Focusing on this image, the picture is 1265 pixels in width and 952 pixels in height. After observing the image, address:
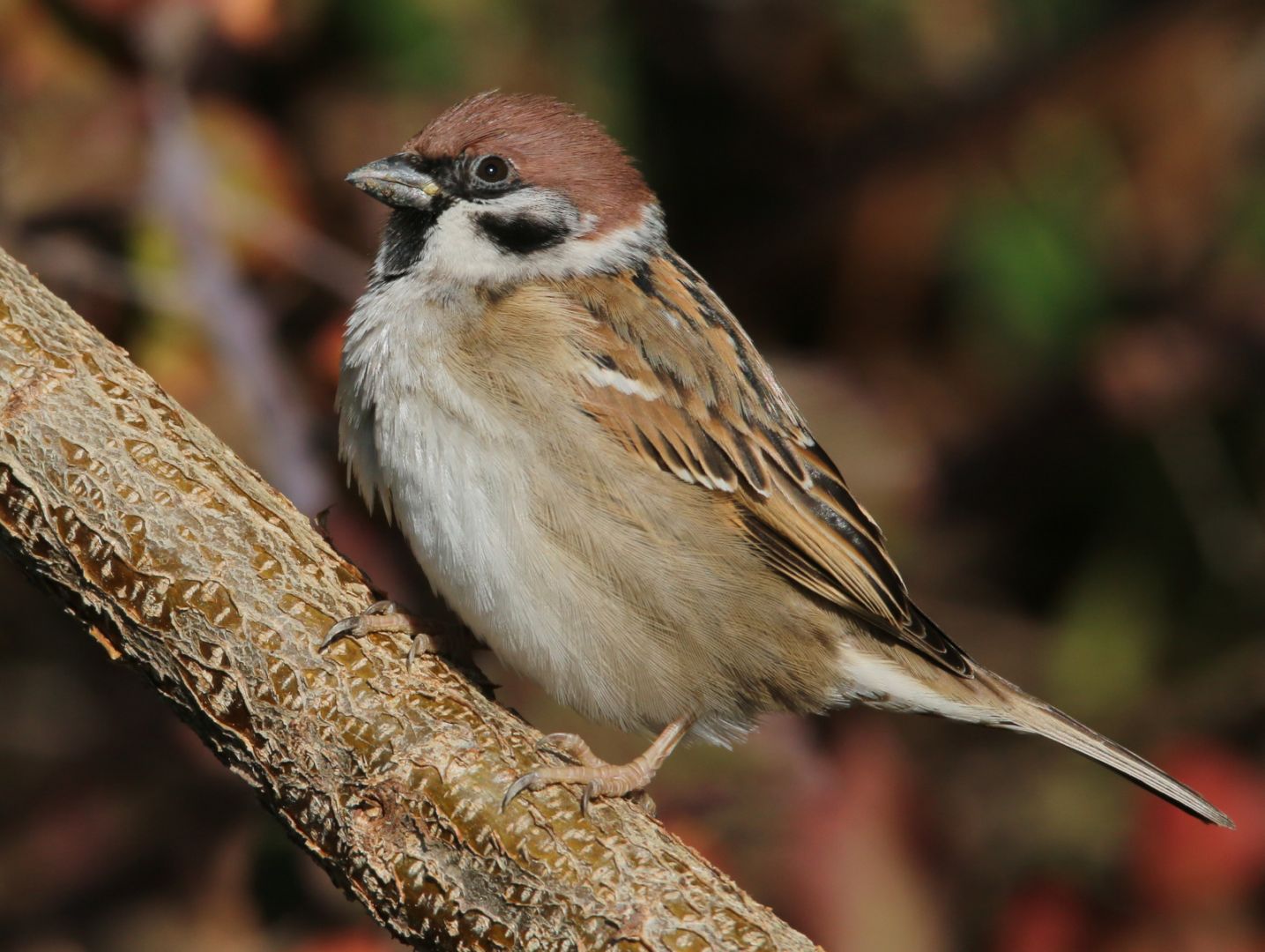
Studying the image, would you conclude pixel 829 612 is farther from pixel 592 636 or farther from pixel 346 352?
pixel 346 352

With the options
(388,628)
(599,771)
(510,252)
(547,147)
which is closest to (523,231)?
(510,252)

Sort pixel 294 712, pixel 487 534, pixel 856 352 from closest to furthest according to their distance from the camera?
pixel 294 712 → pixel 487 534 → pixel 856 352

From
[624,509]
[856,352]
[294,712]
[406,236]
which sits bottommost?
[294,712]

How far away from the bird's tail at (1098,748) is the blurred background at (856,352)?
393 mm

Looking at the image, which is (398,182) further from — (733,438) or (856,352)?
(856,352)

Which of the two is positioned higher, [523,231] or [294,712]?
[523,231]

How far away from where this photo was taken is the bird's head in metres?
2.87

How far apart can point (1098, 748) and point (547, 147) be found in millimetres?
1541

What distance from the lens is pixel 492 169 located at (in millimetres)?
2924

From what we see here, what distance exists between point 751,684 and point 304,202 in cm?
167

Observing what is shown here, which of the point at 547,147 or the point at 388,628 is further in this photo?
the point at 547,147

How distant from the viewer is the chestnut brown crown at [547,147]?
115 inches

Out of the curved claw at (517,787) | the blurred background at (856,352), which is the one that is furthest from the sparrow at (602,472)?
the blurred background at (856,352)

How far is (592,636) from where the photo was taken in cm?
267
